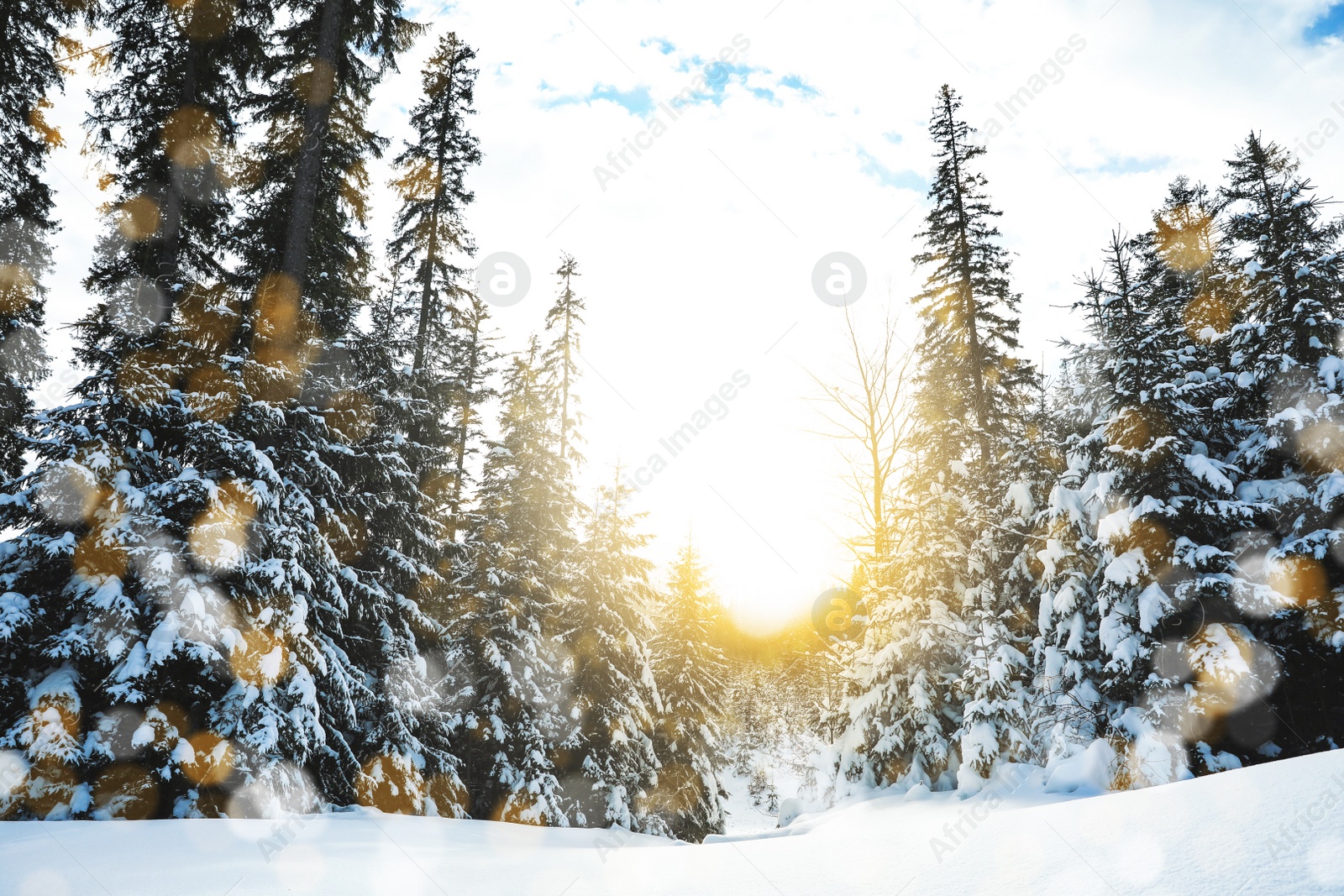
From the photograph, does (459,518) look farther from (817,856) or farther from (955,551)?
(817,856)

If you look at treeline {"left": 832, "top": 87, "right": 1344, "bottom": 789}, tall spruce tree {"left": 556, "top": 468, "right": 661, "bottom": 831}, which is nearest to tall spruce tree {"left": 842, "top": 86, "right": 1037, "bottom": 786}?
treeline {"left": 832, "top": 87, "right": 1344, "bottom": 789}

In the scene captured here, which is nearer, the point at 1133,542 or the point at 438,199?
the point at 1133,542

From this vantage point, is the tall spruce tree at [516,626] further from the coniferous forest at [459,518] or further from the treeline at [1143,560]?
the treeline at [1143,560]

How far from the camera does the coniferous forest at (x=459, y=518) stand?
26.8 ft

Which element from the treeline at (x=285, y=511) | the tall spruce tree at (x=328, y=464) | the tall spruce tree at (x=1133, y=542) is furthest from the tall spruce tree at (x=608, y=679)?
the tall spruce tree at (x=1133, y=542)

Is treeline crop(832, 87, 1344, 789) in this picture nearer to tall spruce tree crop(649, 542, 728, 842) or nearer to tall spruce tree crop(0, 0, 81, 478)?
tall spruce tree crop(649, 542, 728, 842)

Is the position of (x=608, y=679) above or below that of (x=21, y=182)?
below

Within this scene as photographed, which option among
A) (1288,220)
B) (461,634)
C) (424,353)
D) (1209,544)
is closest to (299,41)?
(424,353)

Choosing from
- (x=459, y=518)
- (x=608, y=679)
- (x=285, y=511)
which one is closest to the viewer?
(x=285, y=511)

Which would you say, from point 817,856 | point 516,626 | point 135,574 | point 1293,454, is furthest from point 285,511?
point 1293,454

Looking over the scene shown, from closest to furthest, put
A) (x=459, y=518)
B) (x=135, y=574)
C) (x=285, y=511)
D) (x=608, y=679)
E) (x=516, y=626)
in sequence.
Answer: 1. (x=135, y=574)
2. (x=285, y=511)
3. (x=516, y=626)
4. (x=608, y=679)
5. (x=459, y=518)

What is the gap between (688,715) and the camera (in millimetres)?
21094

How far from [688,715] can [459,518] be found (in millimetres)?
9956

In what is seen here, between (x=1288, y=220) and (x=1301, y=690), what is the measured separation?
8661 millimetres
